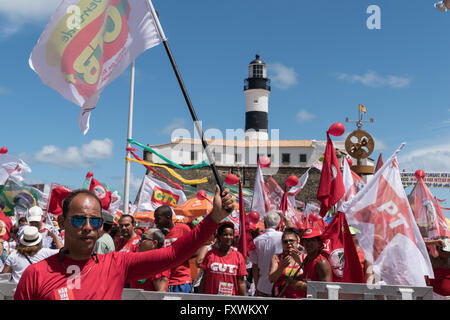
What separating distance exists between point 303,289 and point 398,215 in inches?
49.9

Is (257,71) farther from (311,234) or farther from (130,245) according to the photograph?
(311,234)

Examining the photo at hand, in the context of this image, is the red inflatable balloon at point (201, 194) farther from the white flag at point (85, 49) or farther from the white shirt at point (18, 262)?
the white flag at point (85, 49)

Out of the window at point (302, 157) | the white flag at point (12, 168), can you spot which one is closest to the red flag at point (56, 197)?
the white flag at point (12, 168)

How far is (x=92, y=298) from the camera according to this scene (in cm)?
220

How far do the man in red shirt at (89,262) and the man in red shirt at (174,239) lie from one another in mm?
2841

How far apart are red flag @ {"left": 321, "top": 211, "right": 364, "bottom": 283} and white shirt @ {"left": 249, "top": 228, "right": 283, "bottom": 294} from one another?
82 cm

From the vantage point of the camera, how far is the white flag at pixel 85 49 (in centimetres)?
449

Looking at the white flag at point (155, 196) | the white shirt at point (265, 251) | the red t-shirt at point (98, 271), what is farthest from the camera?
the white flag at point (155, 196)

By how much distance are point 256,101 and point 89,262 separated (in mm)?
55300

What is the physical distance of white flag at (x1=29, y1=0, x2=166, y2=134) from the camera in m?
4.49

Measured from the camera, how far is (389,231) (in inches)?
185

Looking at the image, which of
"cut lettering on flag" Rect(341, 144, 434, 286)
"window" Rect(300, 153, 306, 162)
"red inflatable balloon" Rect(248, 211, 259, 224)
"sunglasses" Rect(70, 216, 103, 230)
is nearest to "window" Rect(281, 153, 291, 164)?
"window" Rect(300, 153, 306, 162)

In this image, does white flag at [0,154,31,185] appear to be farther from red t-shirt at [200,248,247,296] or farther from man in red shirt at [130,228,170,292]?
red t-shirt at [200,248,247,296]
